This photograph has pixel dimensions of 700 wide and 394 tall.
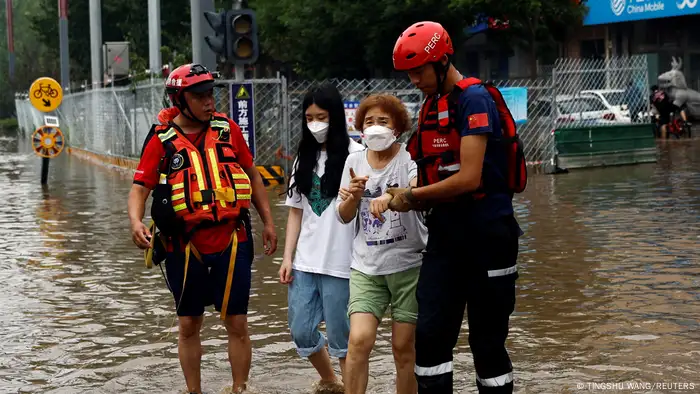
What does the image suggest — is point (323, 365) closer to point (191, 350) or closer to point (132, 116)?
point (191, 350)

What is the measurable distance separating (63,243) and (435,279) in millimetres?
8389

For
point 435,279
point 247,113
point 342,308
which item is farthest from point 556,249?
point 247,113

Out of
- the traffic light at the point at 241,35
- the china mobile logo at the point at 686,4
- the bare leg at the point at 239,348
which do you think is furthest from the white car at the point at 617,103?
the bare leg at the point at 239,348

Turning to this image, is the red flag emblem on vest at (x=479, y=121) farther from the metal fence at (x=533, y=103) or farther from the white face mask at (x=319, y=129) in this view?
the metal fence at (x=533, y=103)

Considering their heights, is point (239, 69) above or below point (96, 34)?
below

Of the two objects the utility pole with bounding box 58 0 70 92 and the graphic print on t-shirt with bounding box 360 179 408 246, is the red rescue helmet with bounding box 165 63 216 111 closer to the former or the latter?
the graphic print on t-shirt with bounding box 360 179 408 246

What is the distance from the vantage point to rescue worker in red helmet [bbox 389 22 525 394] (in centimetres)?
494

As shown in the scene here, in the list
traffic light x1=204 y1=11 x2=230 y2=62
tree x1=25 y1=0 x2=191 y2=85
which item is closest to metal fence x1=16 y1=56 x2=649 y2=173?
traffic light x1=204 y1=11 x2=230 y2=62

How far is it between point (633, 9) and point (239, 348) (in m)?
31.9

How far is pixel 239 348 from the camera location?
6168 millimetres

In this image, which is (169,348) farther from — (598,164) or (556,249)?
(598,164)

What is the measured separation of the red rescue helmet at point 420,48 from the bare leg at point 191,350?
5.94 ft

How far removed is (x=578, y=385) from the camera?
6.19 m

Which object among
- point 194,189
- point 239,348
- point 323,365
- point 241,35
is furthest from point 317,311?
point 241,35
